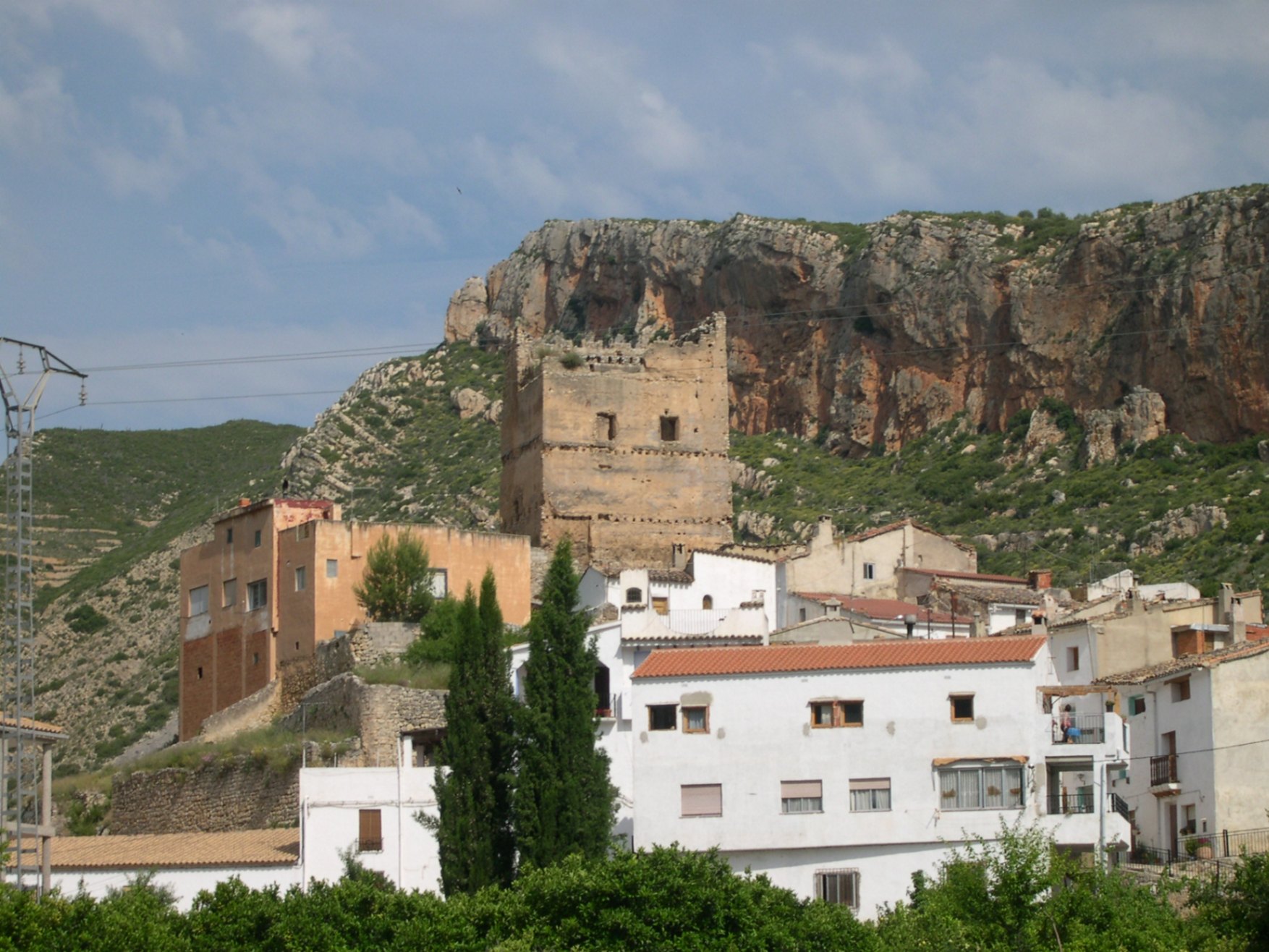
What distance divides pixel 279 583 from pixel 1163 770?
2235 cm

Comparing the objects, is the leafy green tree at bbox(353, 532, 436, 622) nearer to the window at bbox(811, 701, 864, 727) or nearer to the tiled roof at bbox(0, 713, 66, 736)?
the tiled roof at bbox(0, 713, 66, 736)

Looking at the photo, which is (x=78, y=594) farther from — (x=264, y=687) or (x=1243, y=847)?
(x=1243, y=847)

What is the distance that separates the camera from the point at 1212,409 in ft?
320

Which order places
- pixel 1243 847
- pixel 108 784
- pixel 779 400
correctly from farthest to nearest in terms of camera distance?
pixel 779 400 → pixel 108 784 → pixel 1243 847

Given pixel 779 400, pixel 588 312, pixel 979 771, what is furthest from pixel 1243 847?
pixel 588 312

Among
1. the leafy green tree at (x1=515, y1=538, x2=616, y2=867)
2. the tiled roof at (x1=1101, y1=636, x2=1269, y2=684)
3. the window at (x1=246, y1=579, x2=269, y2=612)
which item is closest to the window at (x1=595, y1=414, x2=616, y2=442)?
the window at (x1=246, y1=579, x2=269, y2=612)

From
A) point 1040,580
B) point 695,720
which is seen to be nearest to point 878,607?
point 1040,580

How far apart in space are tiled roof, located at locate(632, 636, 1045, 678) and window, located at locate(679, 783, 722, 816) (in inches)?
87.8

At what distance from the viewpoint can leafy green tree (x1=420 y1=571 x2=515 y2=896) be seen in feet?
125

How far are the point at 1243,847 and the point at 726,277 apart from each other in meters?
93.5

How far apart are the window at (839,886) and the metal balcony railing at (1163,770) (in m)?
8.11

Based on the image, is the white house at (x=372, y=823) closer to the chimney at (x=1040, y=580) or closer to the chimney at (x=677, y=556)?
the chimney at (x=677, y=556)

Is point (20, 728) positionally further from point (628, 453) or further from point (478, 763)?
point (628, 453)

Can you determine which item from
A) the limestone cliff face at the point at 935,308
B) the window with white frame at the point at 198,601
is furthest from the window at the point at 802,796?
the limestone cliff face at the point at 935,308
